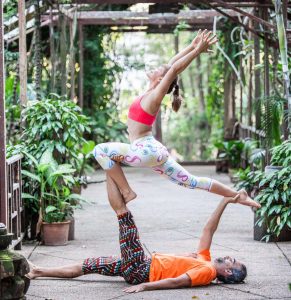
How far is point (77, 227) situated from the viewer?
995cm

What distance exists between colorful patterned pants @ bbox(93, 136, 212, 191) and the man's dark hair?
2.91 ft

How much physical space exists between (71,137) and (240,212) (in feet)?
11.0

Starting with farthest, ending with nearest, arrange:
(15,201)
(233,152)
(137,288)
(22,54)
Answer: (233,152), (22,54), (15,201), (137,288)

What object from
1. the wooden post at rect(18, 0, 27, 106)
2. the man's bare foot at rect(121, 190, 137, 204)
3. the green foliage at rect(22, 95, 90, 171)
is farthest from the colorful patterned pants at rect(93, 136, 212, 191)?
the wooden post at rect(18, 0, 27, 106)

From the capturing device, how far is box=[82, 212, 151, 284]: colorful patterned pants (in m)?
6.29

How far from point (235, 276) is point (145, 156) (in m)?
1.20

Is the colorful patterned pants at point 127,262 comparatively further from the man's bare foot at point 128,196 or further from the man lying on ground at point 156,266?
the man's bare foot at point 128,196

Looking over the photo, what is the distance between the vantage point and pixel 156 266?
6277mm

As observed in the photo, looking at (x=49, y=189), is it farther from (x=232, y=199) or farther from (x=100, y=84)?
(x=100, y=84)

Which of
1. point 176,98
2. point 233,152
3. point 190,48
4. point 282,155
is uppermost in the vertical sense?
point 190,48

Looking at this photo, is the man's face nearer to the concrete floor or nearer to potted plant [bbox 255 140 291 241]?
the concrete floor

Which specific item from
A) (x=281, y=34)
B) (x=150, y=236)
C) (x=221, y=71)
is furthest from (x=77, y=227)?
(x=221, y=71)

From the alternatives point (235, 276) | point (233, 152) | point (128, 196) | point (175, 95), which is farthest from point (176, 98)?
point (233, 152)

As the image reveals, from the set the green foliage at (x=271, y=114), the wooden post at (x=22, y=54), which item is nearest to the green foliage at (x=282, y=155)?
the green foliage at (x=271, y=114)
